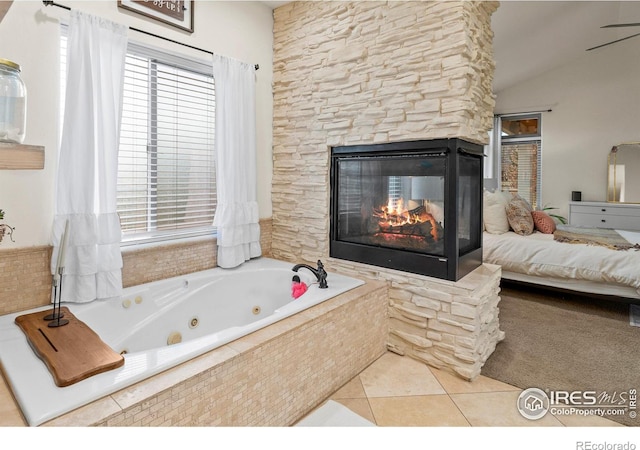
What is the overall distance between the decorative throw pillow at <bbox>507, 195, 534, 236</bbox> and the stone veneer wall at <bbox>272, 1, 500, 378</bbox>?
1735mm

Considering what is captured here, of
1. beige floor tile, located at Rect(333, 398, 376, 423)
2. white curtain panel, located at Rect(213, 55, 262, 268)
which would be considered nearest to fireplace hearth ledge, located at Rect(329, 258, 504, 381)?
beige floor tile, located at Rect(333, 398, 376, 423)

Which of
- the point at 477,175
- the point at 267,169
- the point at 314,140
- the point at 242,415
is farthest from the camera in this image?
the point at 267,169

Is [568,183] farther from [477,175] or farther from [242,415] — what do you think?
[242,415]

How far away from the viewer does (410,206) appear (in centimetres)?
243

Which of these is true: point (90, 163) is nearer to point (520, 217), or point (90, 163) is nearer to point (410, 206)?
point (410, 206)

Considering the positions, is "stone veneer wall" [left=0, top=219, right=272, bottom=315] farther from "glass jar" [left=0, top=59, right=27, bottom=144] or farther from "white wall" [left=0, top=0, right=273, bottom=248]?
"glass jar" [left=0, top=59, right=27, bottom=144]

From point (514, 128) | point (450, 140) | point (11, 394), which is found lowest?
point (11, 394)

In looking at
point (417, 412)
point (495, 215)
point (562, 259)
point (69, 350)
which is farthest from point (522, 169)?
point (69, 350)

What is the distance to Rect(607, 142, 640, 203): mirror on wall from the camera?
203 inches

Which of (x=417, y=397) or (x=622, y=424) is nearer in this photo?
(x=622, y=424)

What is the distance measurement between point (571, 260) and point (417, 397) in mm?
2301

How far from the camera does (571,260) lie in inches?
129

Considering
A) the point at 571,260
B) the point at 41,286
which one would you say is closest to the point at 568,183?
the point at 571,260

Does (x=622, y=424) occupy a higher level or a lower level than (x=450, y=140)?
lower
